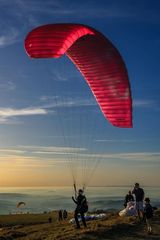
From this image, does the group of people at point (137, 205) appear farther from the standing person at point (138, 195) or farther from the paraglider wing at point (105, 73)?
the paraglider wing at point (105, 73)

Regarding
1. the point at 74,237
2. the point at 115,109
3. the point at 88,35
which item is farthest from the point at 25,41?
the point at 74,237

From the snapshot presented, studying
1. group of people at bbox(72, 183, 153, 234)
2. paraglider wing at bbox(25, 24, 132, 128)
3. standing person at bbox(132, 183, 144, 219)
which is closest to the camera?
group of people at bbox(72, 183, 153, 234)

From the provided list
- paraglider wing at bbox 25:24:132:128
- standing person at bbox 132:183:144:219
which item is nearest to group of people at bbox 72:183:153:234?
standing person at bbox 132:183:144:219

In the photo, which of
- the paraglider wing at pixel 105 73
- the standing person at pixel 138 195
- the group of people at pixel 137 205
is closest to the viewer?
the group of people at pixel 137 205

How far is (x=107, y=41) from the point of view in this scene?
925 inches

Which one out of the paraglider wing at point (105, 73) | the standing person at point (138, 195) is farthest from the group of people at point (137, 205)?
the paraglider wing at point (105, 73)

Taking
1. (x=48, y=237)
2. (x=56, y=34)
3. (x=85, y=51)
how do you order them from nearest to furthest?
(x=56, y=34)
(x=48, y=237)
(x=85, y=51)

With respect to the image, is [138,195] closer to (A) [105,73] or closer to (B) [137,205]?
Result: (B) [137,205]

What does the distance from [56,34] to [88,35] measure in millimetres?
3282

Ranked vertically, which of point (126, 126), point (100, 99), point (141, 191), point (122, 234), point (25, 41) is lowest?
point (122, 234)

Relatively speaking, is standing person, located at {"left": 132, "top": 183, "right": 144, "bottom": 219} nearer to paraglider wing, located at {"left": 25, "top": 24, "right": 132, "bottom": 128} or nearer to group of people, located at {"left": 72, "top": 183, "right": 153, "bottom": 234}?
group of people, located at {"left": 72, "top": 183, "right": 153, "bottom": 234}

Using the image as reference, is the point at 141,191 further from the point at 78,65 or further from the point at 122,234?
the point at 78,65

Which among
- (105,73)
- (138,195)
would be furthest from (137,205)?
(105,73)

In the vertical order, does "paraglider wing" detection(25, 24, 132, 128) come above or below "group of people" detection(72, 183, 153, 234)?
above
